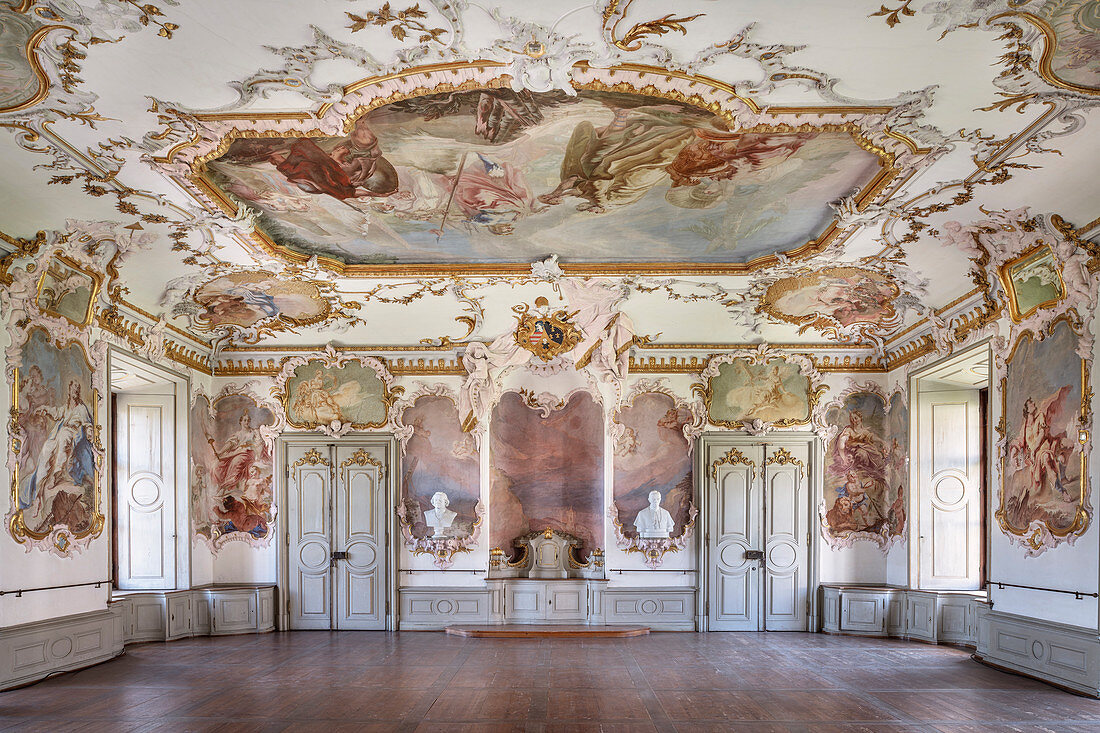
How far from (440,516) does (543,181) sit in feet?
26.2

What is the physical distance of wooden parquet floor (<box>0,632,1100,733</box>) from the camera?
8.30m

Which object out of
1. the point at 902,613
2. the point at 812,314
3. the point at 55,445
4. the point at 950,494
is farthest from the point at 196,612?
the point at 950,494

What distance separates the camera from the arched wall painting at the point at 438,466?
51.2 feet

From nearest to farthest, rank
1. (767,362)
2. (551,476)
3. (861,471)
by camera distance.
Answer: (861,471) < (767,362) < (551,476)

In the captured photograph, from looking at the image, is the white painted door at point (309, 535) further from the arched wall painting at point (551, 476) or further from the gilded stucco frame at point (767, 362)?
the gilded stucco frame at point (767, 362)

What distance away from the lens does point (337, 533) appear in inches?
613

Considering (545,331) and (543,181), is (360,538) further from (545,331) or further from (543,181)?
(543,181)

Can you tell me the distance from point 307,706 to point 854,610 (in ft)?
31.5

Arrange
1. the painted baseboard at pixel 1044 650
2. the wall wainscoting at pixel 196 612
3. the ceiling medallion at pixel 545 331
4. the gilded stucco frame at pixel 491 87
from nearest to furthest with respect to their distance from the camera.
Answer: the gilded stucco frame at pixel 491 87
the painted baseboard at pixel 1044 650
the wall wainscoting at pixel 196 612
the ceiling medallion at pixel 545 331

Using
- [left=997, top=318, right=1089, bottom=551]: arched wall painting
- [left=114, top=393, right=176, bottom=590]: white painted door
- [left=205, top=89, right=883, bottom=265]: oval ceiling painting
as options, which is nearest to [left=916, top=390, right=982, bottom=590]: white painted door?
[left=997, top=318, right=1089, bottom=551]: arched wall painting

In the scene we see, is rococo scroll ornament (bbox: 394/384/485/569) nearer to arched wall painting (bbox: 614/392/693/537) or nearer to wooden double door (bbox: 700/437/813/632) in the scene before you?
arched wall painting (bbox: 614/392/693/537)

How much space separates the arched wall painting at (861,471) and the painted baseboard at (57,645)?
458 inches

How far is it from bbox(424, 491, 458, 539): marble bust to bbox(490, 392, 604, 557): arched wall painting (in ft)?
2.82

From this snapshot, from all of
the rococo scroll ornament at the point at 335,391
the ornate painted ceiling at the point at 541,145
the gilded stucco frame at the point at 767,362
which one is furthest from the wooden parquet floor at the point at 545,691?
the ornate painted ceiling at the point at 541,145
